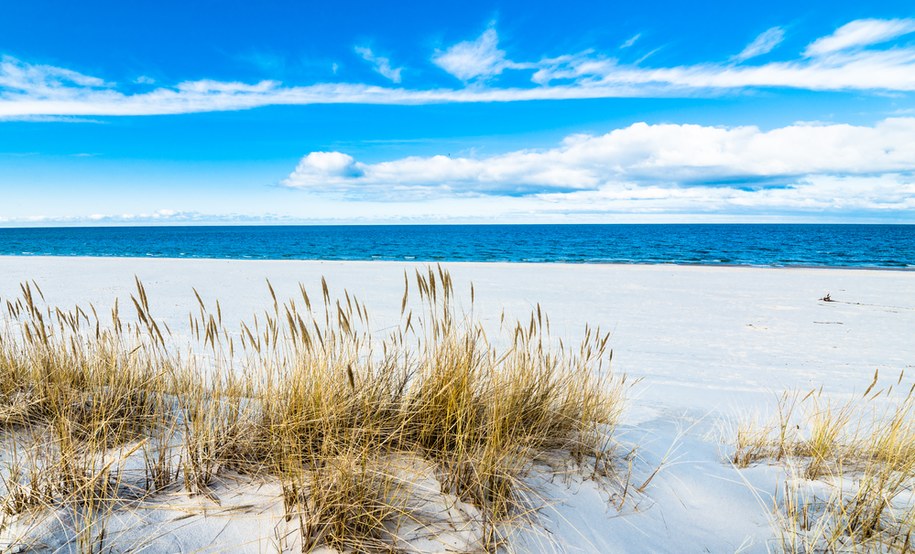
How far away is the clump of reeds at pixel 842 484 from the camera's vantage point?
193cm

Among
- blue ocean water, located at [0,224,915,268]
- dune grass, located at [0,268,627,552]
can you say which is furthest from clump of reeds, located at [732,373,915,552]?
blue ocean water, located at [0,224,915,268]

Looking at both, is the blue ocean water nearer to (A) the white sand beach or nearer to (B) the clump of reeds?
(A) the white sand beach

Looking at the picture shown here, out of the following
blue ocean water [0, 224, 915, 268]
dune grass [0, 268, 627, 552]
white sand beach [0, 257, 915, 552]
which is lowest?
blue ocean water [0, 224, 915, 268]

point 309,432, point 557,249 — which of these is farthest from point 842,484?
point 557,249

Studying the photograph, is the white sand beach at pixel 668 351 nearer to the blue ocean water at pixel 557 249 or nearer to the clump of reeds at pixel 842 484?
the clump of reeds at pixel 842 484

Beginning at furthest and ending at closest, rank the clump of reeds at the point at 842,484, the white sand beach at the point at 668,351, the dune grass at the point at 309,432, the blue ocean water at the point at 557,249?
the blue ocean water at the point at 557,249 < the white sand beach at the point at 668,351 < the clump of reeds at the point at 842,484 < the dune grass at the point at 309,432

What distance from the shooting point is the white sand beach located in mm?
2070

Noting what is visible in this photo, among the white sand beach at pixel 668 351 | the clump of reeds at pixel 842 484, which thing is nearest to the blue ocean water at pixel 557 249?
the white sand beach at pixel 668 351

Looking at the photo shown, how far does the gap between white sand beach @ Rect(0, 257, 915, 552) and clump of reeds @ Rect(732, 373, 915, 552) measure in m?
0.14

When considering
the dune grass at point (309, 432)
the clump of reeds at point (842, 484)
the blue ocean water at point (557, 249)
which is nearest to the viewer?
the dune grass at point (309, 432)

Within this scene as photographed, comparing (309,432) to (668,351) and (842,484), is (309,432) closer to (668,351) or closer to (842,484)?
(842,484)

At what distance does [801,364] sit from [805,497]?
4629 mm

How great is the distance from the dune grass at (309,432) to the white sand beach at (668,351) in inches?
6.9

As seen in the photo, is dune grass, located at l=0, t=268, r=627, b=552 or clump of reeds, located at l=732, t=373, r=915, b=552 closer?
dune grass, located at l=0, t=268, r=627, b=552
